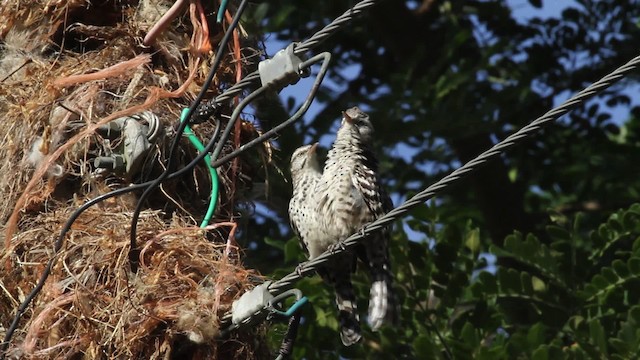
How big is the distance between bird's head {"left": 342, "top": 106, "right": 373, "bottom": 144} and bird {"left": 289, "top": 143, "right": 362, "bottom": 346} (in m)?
0.23

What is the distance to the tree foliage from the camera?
594 centimetres

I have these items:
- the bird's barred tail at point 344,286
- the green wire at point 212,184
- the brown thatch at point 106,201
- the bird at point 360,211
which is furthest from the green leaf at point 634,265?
the green wire at point 212,184

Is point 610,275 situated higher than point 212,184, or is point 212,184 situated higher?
point 212,184

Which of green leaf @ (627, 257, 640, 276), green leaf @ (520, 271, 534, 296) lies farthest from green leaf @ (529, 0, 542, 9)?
green leaf @ (627, 257, 640, 276)

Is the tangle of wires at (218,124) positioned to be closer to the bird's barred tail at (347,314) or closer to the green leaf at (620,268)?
the bird's barred tail at (347,314)

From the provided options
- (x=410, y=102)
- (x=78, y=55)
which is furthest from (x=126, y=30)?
(x=410, y=102)

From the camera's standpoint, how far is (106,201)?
422cm

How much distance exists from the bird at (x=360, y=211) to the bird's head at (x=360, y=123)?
16 centimetres

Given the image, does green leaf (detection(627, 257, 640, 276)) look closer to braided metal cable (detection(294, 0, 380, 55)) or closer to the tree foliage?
the tree foliage

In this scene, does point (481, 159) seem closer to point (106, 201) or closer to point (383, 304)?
point (106, 201)

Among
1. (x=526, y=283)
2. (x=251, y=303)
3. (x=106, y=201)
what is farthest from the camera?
(x=526, y=283)

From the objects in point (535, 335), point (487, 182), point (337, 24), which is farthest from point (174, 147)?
point (487, 182)

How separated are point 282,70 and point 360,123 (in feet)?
6.18

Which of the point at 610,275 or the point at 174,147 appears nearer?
the point at 174,147
